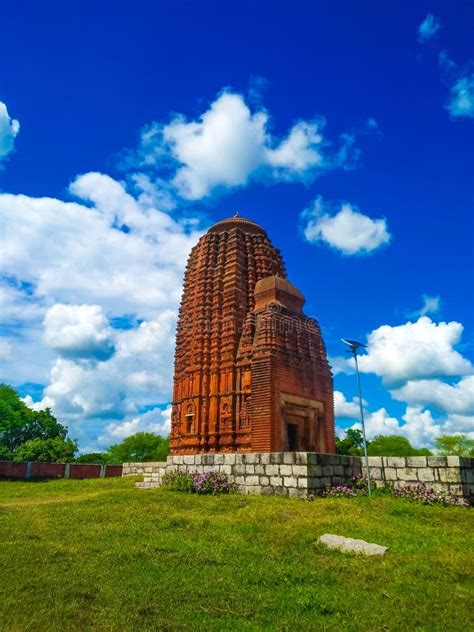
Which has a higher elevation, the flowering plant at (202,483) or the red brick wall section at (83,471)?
the flowering plant at (202,483)

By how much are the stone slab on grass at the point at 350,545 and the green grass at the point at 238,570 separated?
176 millimetres

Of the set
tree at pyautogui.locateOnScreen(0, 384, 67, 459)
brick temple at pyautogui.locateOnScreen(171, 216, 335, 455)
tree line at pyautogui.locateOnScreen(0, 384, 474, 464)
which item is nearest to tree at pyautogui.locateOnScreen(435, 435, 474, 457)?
tree line at pyautogui.locateOnScreen(0, 384, 474, 464)

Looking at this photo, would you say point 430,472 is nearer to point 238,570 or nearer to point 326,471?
point 326,471

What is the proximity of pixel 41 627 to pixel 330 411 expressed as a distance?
57.1 feet

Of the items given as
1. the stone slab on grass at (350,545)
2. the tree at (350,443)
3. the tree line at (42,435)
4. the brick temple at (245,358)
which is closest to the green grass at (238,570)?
the stone slab on grass at (350,545)

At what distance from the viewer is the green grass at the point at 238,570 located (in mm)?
4652

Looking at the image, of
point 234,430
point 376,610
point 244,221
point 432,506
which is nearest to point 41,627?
point 376,610

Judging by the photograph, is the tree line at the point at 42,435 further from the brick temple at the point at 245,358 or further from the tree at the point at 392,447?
the brick temple at the point at 245,358

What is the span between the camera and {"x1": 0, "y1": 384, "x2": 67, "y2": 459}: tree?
44875 millimetres

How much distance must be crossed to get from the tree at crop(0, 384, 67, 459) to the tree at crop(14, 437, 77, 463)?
10940mm

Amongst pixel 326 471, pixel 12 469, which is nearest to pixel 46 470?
pixel 12 469

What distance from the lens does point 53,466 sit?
26812 mm

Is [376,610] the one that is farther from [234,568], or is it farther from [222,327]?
[222,327]

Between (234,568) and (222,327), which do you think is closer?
(234,568)
